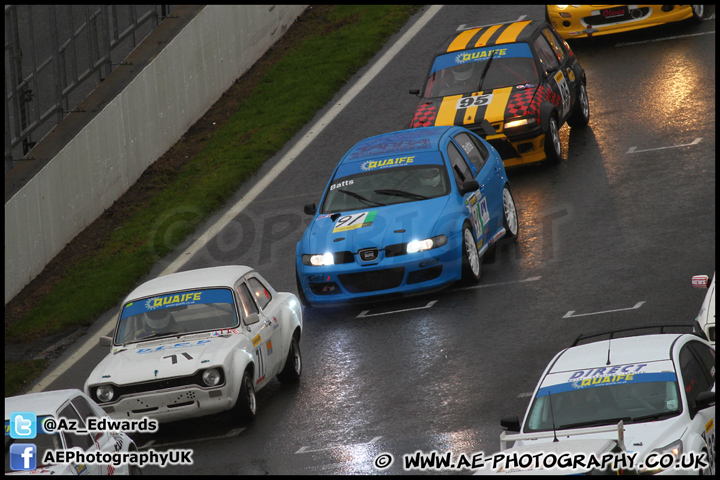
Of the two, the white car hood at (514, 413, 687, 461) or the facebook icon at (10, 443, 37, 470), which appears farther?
the facebook icon at (10, 443, 37, 470)

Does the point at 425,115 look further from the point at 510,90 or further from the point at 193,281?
the point at 193,281

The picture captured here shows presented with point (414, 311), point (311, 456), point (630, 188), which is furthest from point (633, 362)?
point (630, 188)

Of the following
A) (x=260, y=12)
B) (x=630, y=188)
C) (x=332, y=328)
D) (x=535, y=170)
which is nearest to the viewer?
(x=332, y=328)

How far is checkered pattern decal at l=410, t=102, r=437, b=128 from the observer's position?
17844 millimetres

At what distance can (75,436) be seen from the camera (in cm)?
936

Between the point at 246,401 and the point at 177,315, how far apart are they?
1334mm

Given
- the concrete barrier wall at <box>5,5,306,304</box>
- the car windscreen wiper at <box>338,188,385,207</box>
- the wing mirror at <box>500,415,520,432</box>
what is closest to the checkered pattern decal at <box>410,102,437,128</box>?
the car windscreen wiper at <box>338,188,385,207</box>

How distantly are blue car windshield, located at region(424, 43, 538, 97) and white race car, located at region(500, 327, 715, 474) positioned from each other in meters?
9.08

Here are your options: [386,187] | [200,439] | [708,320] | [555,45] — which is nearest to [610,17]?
[555,45]

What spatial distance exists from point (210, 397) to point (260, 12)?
15577mm

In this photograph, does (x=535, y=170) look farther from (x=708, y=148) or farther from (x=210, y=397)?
(x=210, y=397)

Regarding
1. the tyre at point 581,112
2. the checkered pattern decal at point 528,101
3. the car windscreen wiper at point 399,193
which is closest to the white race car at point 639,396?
the car windscreen wiper at point 399,193

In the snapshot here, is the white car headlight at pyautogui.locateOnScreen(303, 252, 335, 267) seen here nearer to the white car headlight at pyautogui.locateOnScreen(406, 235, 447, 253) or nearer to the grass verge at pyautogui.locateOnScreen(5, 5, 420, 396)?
the white car headlight at pyautogui.locateOnScreen(406, 235, 447, 253)

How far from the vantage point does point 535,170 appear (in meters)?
18.4
